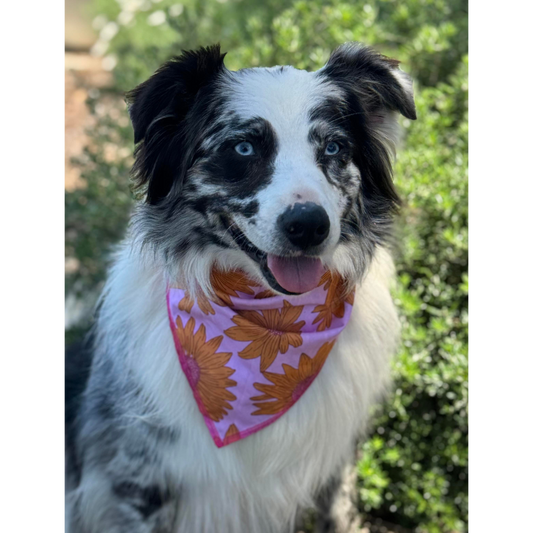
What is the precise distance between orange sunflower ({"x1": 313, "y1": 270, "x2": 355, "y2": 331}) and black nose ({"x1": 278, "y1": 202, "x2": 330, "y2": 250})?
1.52 ft

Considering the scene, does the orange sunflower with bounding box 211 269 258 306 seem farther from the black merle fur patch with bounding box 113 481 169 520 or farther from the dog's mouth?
the black merle fur patch with bounding box 113 481 169 520

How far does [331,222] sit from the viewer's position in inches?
81.8

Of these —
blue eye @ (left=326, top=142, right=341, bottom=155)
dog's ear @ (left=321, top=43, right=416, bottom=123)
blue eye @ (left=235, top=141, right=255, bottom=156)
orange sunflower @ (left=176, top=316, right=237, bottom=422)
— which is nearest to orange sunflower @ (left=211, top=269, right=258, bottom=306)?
orange sunflower @ (left=176, top=316, right=237, bottom=422)

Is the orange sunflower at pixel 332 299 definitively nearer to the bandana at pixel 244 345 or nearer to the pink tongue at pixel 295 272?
the bandana at pixel 244 345

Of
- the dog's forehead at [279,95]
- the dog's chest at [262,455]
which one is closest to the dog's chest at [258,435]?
the dog's chest at [262,455]

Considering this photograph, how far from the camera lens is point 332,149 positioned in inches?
90.6

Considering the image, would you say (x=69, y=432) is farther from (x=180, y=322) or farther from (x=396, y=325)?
(x=396, y=325)

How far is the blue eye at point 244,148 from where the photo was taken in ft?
7.28

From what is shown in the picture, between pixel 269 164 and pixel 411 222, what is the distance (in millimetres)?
1696

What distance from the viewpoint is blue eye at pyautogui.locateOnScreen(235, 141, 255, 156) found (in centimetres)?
222

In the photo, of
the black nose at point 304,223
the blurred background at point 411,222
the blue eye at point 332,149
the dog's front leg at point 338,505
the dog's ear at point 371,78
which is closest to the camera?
the black nose at point 304,223

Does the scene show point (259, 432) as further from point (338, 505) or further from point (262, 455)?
point (338, 505)
